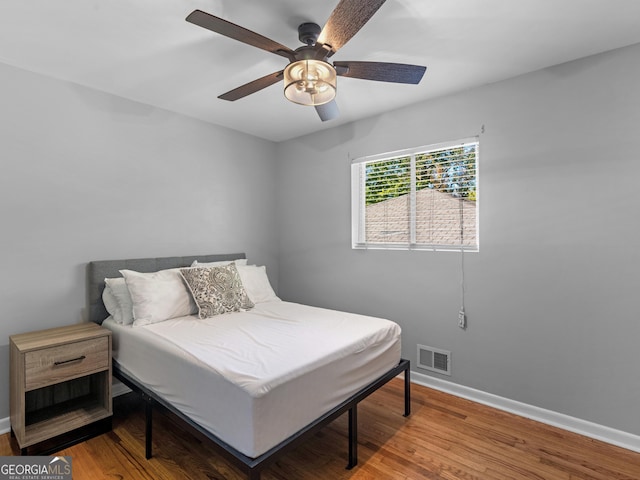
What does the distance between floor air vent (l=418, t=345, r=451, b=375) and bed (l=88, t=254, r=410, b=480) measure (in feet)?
1.86

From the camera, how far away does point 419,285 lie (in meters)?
3.08

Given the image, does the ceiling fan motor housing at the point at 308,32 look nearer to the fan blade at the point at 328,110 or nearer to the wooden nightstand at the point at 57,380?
the fan blade at the point at 328,110

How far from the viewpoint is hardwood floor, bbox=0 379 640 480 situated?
1.89 meters

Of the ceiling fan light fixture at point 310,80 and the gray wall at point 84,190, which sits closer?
the ceiling fan light fixture at point 310,80

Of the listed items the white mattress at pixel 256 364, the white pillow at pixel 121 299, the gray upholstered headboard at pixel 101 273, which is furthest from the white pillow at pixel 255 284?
the white pillow at pixel 121 299

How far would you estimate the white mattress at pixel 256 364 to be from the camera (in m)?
1.54

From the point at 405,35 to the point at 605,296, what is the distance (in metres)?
2.15

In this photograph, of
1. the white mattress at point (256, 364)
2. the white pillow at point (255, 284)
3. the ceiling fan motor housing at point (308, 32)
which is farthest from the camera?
the white pillow at point (255, 284)

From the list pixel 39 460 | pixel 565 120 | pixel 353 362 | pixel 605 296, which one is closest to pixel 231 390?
pixel 353 362

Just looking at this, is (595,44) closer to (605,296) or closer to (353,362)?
(605,296)

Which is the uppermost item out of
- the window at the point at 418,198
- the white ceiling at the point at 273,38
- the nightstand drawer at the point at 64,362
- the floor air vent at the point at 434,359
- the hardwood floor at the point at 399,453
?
the white ceiling at the point at 273,38

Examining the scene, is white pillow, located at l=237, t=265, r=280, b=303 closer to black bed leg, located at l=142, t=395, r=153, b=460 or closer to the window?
the window

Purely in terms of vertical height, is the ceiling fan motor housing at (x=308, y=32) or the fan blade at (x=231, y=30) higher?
the ceiling fan motor housing at (x=308, y=32)

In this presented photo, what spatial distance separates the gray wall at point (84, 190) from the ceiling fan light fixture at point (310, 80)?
180 centimetres
